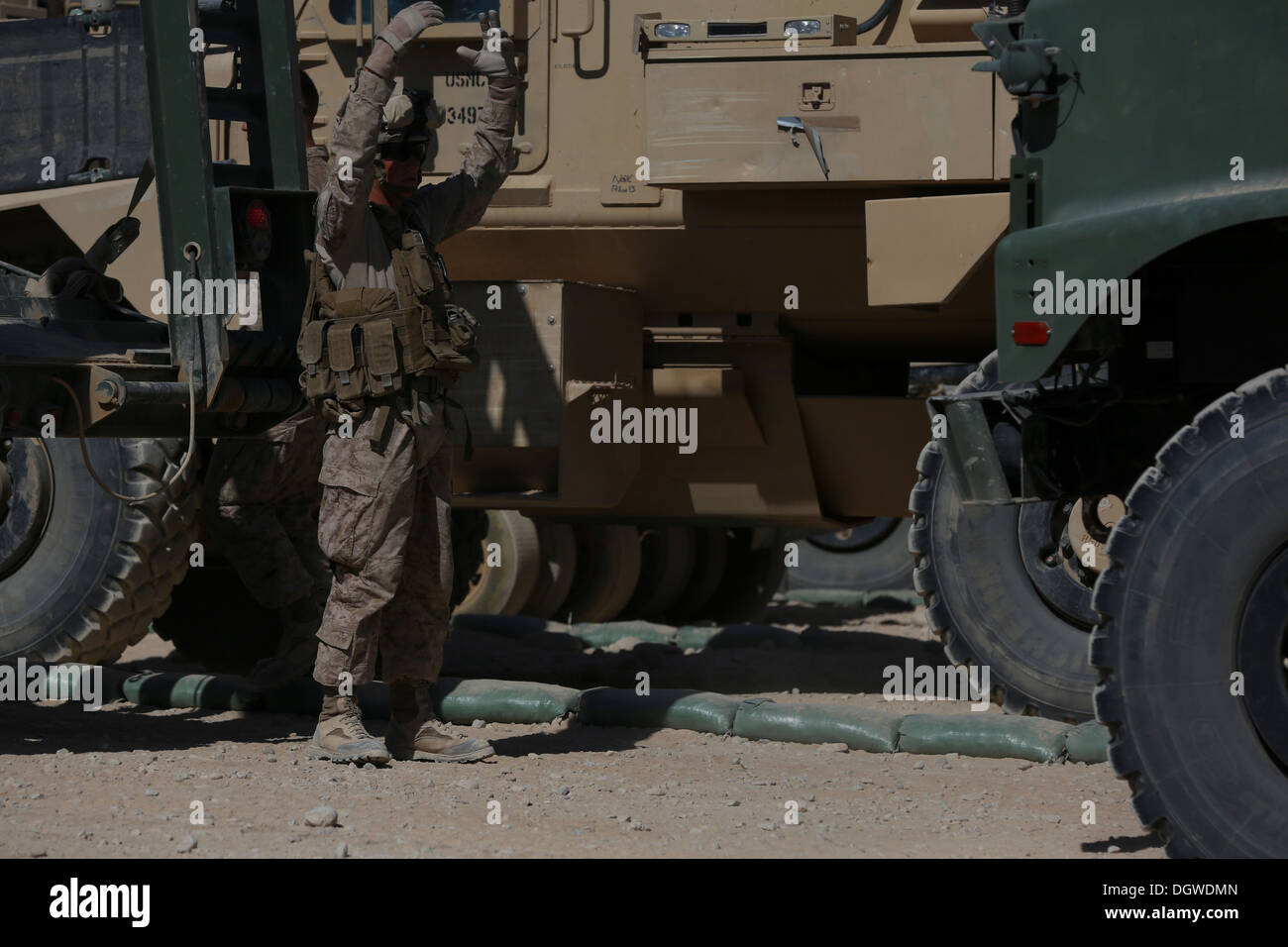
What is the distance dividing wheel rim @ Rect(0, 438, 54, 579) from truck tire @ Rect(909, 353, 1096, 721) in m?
3.05

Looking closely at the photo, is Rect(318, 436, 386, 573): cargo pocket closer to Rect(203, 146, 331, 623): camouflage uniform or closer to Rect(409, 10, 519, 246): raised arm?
Answer: Rect(409, 10, 519, 246): raised arm

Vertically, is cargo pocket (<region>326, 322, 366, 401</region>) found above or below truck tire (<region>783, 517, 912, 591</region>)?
above

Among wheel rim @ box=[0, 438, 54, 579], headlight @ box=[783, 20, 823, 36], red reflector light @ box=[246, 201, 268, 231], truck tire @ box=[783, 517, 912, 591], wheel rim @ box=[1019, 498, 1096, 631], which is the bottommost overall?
truck tire @ box=[783, 517, 912, 591]

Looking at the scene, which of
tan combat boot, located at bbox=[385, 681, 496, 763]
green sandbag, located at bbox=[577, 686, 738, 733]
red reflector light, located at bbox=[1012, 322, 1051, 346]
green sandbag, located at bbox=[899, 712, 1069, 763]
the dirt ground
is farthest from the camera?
green sandbag, located at bbox=[577, 686, 738, 733]

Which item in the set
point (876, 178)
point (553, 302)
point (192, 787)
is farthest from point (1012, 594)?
point (192, 787)

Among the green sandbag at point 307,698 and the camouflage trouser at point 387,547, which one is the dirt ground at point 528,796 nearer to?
the green sandbag at point 307,698

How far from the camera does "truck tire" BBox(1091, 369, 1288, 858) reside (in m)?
3.65

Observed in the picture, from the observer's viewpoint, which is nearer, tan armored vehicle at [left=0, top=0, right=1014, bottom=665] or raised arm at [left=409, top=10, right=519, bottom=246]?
raised arm at [left=409, top=10, right=519, bottom=246]

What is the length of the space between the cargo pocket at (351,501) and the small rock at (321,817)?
3.70 feet

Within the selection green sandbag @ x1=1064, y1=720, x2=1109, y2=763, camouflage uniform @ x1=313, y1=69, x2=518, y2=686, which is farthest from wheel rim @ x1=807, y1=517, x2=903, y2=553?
camouflage uniform @ x1=313, y1=69, x2=518, y2=686

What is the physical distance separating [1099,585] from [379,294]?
2.49m

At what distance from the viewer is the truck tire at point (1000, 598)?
632 centimetres

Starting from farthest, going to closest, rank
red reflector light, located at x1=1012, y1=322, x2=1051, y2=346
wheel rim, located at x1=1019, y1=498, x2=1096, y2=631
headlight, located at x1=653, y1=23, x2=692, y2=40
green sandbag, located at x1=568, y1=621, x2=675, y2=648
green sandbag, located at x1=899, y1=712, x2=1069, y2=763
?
green sandbag, located at x1=568, y1=621, x2=675, y2=648
headlight, located at x1=653, y1=23, x2=692, y2=40
wheel rim, located at x1=1019, y1=498, x2=1096, y2=631
green sandbag, located at x1=899, y1=712, x2=1069, y2=763
red reflector light, located at x1=1012, y1=322, x2=1051, y2=346

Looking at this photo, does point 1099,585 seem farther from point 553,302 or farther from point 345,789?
point 553,302
